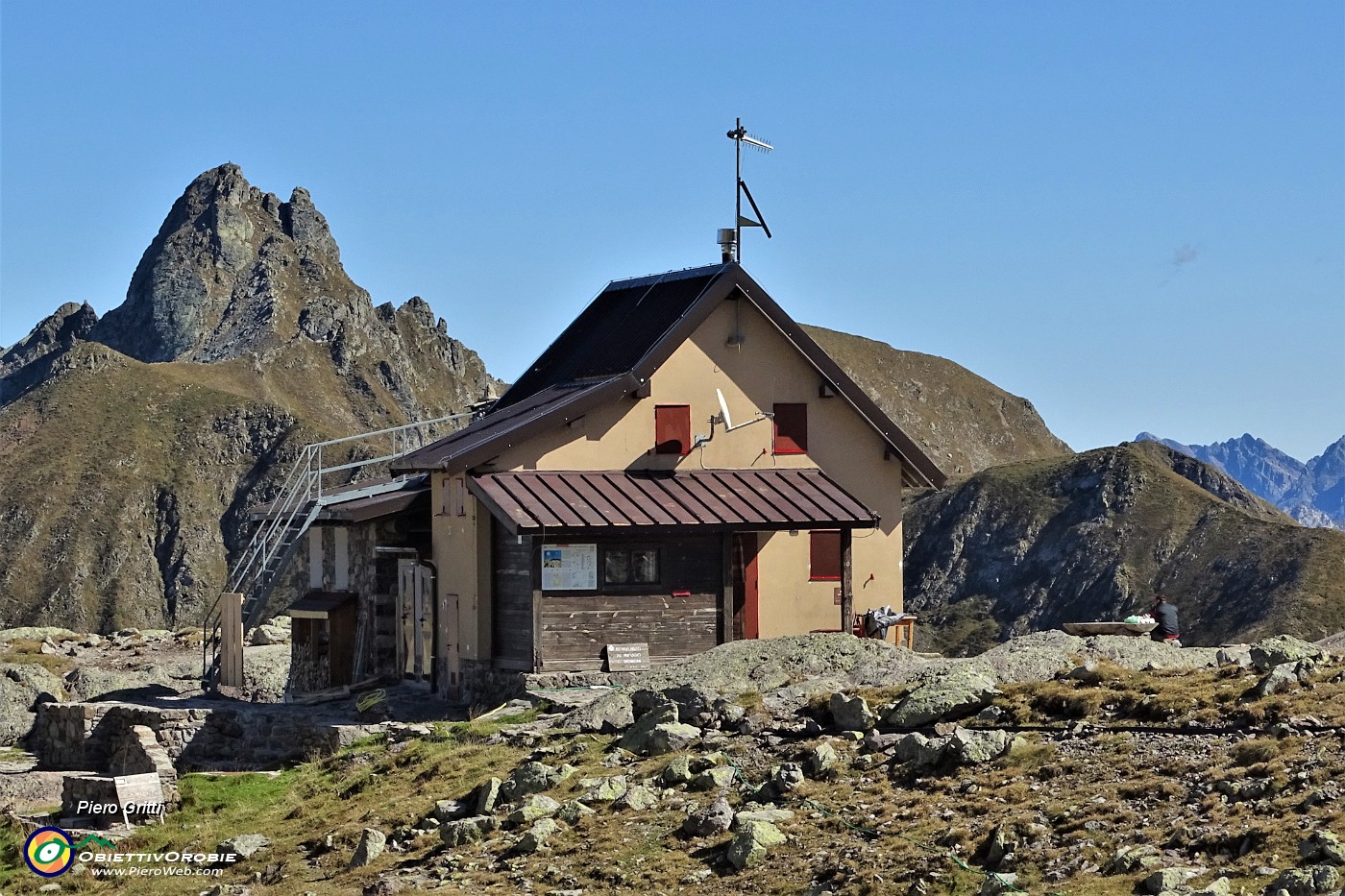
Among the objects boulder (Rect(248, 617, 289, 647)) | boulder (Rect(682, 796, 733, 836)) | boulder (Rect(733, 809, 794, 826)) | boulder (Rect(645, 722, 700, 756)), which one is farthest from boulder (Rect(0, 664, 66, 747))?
boulder (Rect(733, 809, 794, 826))

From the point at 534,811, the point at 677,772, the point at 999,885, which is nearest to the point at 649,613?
the point at 677,772

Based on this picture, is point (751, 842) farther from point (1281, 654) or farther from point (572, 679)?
point (572, 679)

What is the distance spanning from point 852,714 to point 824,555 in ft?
47.8

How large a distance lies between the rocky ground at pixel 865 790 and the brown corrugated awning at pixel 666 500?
539 cm

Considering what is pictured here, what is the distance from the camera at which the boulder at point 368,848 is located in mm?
21297

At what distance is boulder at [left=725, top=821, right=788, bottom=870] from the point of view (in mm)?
18406

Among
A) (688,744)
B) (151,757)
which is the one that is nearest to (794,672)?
(688,744)

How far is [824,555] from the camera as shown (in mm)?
37188

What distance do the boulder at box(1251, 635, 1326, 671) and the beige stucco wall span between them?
1368 cm

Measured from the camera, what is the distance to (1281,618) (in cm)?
11762

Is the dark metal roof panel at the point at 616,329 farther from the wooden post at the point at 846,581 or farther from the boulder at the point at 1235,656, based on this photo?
the boulder at the point at 1235,656

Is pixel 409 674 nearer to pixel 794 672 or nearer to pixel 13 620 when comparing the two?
pixel 794 672

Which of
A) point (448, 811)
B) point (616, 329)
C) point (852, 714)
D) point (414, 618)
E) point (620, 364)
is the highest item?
point (616, 329)

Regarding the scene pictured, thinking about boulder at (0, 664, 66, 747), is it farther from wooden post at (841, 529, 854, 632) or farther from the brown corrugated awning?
wooden post at (841, 529, 854, 632)
